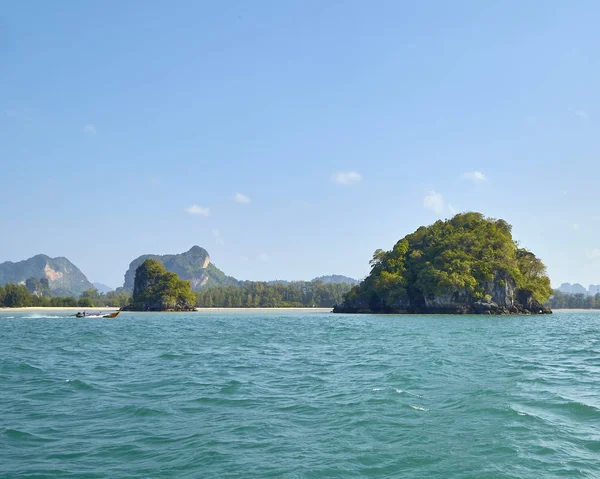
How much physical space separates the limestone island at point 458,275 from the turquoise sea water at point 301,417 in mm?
72842

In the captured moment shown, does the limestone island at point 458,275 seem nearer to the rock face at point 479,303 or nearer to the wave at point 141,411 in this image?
the rock face at point 479,303

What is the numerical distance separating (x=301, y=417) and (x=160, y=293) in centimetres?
12761

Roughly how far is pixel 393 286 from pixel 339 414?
3661 inches

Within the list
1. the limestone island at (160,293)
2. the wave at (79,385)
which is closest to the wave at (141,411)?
the wave at (79,385)

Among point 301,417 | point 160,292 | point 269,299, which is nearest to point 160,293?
point 160,292

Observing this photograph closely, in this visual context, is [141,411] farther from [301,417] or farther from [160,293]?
[160,293]

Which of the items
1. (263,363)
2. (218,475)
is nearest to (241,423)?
(218,475)

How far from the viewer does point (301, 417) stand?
1303 cm

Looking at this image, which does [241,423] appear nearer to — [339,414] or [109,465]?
[339,414]

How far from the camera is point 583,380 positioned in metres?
18.5

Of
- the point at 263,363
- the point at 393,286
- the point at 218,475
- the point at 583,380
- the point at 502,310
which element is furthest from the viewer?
the point at 393,286

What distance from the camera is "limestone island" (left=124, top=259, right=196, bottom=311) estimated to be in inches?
5315

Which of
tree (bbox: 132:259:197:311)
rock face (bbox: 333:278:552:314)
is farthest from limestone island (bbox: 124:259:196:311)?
rock face (bbox: 333:278:552:314)

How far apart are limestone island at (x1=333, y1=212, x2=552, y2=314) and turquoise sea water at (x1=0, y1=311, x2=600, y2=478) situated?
72.8 metres
